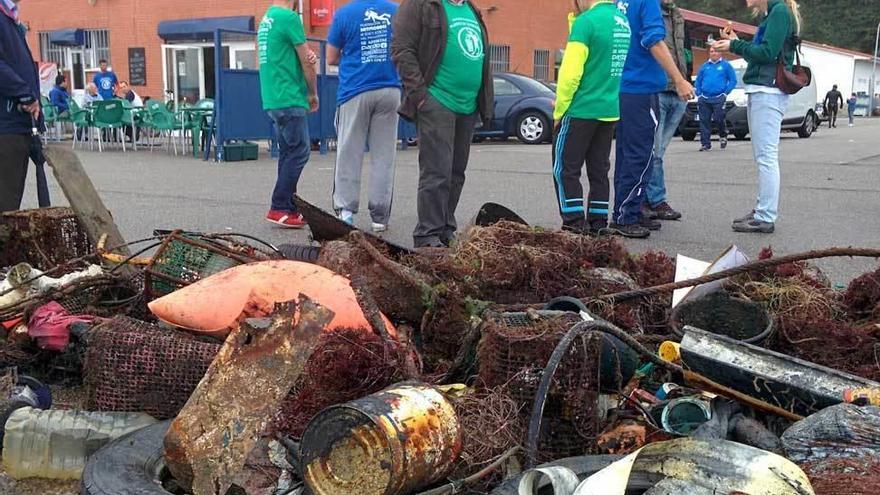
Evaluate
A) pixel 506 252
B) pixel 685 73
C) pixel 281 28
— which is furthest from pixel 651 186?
pixel 506 252

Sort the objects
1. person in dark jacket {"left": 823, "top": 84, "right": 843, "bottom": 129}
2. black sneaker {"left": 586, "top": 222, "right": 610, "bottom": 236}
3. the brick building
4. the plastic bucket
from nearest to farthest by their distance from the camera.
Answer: the plastic bucket
black sneaker {"left": 586, "top": 222, "right": 610, "bottom": 236}
the brick building
person in dark jacket {"left": 823, "top": 84, "right": 843, "bottom": 129}

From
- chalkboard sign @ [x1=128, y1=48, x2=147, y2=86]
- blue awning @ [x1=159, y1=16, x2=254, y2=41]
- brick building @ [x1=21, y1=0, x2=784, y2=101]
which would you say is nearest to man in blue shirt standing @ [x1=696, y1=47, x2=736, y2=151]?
brick building @ [x1=21, y1=0, x2=784, y2=101]

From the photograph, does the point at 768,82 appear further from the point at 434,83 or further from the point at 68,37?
the point at 68,37

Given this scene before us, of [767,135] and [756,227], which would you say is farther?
[756,227]

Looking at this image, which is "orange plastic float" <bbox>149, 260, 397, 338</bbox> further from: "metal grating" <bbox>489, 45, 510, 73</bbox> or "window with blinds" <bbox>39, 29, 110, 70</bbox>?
"metal grating" <bbox>489, 45, 510, 73</bbox>

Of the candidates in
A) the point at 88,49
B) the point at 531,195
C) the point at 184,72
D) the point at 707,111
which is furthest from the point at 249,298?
the point at 88,49

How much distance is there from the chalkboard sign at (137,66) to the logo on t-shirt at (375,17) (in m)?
21.9

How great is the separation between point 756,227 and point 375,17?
3.48 metres

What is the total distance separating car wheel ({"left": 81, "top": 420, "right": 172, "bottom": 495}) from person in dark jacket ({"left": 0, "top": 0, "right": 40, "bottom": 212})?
3254 mm

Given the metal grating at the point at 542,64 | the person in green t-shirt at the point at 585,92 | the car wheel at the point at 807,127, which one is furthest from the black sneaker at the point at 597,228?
the metal grating at the point at 542,64

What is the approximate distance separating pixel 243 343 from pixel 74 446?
30.9 inches

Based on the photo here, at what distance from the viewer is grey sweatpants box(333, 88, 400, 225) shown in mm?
6602

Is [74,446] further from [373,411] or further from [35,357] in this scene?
[373,411]

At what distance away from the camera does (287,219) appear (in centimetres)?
688
